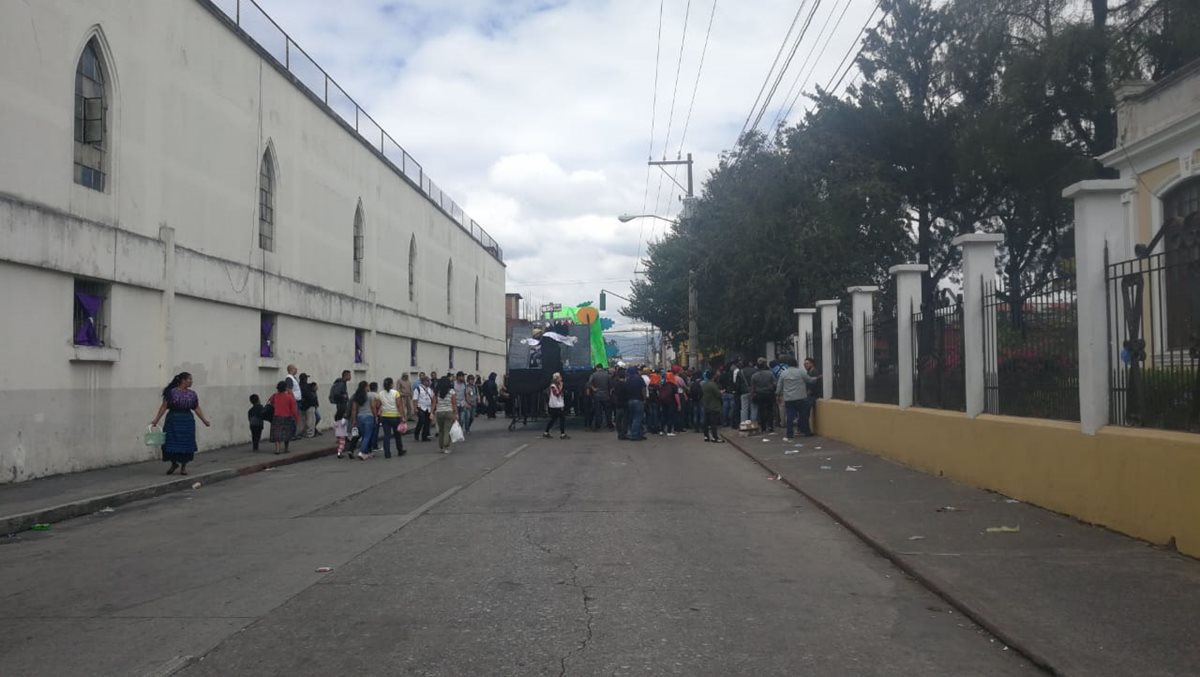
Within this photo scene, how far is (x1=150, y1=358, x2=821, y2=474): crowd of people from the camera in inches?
721

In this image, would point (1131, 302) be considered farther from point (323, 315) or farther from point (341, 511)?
point (323, 315)

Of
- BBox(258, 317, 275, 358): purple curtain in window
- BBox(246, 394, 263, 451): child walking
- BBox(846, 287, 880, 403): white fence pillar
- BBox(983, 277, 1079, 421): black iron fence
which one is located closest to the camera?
BBox(983, 277, 1079, 421): black iron fence

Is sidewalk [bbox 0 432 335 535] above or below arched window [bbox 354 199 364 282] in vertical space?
below

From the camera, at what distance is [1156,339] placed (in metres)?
8.42

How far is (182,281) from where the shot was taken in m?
18.4

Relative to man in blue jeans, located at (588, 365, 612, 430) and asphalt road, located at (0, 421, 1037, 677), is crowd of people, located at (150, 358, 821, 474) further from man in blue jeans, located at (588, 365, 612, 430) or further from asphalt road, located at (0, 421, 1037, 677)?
asphalt road, located at (0, 421, 1037, 677)

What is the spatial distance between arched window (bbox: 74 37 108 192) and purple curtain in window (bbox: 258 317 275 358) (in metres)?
7.25

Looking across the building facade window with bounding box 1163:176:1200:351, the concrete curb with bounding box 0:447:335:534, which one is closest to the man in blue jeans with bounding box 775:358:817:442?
the concrete curb with bounding box 0:447:335:534

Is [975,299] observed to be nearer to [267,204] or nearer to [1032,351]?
[1032,351]

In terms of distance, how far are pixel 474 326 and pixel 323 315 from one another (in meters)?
23.0

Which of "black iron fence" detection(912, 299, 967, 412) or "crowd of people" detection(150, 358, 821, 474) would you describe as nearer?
"black iron fence" detection(912, 299, 967, 412)

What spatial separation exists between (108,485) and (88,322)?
132 inches

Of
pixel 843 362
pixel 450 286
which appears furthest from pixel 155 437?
pixel 450 286

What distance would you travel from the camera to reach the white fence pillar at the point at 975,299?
1155 centimetres
